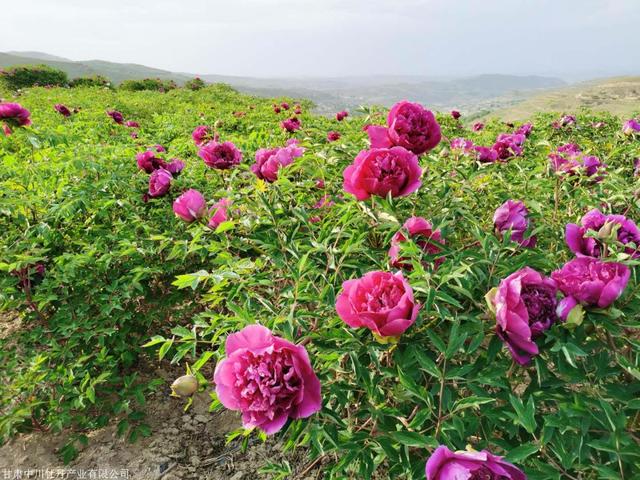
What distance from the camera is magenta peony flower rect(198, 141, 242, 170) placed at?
1878 millimetres

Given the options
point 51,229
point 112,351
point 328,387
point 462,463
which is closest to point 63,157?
point 51,229

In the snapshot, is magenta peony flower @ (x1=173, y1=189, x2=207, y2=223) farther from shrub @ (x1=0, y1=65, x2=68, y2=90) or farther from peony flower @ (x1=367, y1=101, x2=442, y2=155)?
shrub @ (x1=0, y1=65, x2=68, y2=90)

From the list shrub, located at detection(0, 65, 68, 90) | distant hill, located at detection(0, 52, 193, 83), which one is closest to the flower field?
shrub, located at detection(0, 65, 68, 90)

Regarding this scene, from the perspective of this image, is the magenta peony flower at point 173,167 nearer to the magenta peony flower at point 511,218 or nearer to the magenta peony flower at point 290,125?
the magenta peony flower at point 290,125

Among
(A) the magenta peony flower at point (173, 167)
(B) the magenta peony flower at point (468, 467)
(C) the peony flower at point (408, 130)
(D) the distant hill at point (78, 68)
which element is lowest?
(B) the magenta peony flower at point (468, 467)

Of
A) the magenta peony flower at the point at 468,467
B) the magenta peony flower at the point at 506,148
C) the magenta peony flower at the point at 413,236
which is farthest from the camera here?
the magenta peony flower at the point at 506,148

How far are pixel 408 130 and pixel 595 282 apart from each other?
26.3 inches

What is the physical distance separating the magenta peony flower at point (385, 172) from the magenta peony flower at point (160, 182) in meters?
1.14

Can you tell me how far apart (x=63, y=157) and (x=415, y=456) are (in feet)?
9.31

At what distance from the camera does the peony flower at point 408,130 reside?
129 centimetres

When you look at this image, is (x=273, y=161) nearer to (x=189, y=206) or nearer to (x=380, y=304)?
(x=189, y=206)

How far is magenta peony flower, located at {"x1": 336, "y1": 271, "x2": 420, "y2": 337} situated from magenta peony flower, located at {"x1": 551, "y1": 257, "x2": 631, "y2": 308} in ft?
1.15

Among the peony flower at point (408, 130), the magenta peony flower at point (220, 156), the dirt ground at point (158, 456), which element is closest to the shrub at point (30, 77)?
the magenta peony flower at point (220, 156)

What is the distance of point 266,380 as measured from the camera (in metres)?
0.81
